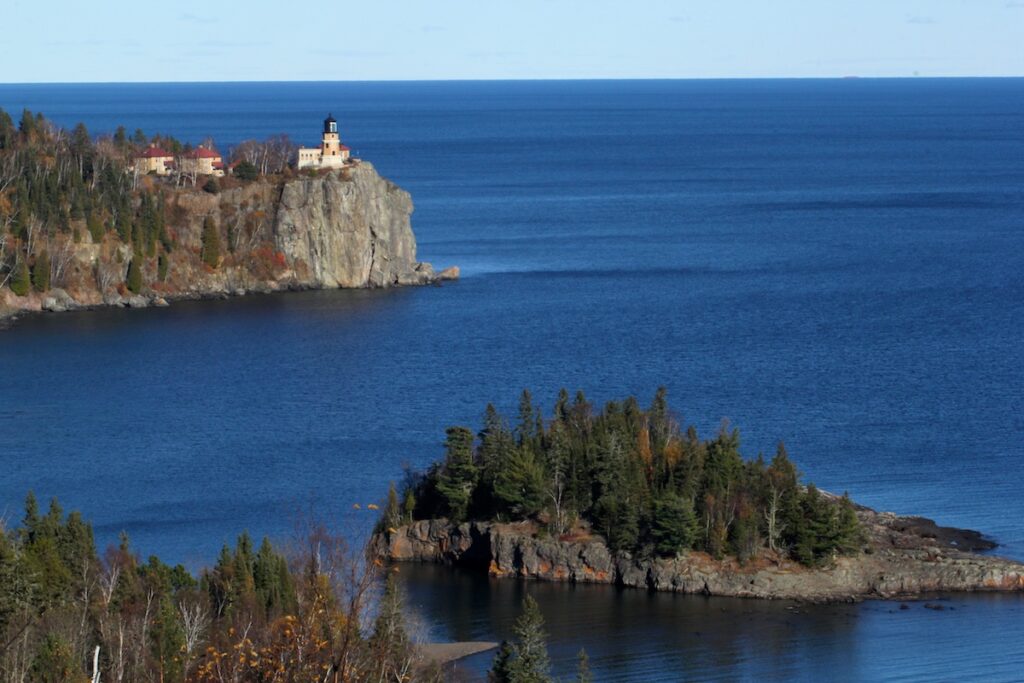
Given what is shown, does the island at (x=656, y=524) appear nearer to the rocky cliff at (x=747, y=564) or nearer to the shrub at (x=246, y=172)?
the rocky cliff at (x=747, y=564)

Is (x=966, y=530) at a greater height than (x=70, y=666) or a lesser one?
greater

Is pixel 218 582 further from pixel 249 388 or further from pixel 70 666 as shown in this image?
pixel 249 388

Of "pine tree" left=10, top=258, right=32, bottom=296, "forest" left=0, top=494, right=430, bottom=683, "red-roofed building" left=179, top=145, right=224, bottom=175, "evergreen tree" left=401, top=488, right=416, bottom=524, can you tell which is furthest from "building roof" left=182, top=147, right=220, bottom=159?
"forest" left=0, top=494, right=430, bottom=683

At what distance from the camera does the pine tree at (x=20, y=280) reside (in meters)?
98.8

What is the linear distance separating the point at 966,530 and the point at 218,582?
946 inches

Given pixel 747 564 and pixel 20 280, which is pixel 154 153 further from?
pixel 747 564

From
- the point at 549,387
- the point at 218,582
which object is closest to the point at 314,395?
the point at 549,387

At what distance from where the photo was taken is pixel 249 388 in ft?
264

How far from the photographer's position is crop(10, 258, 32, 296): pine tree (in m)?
98.8

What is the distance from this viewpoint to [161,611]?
129 feet

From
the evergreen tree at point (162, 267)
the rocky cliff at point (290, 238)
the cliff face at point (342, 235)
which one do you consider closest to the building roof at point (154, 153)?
the rocky cliff at point (290, 238)

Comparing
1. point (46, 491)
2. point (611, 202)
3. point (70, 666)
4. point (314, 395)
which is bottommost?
point (70, 666)

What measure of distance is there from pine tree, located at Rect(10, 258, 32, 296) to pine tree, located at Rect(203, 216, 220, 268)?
11.8 meters

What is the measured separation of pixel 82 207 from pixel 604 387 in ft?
132
